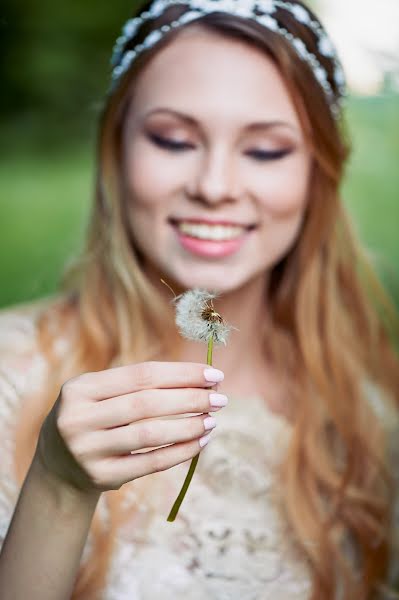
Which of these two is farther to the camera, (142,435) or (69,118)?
(69,118)

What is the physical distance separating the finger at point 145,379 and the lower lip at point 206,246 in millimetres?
541

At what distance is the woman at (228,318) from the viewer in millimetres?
1300

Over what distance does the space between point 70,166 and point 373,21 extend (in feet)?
3.87

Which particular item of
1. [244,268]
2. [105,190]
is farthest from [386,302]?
[105,190]

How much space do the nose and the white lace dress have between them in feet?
1.41

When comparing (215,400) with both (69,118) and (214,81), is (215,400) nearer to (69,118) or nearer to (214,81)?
(214,81)

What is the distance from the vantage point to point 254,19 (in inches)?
53.7

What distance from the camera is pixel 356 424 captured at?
157 cm

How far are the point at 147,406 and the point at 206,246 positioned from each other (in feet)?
1.89

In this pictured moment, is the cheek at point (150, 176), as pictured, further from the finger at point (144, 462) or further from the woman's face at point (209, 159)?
the finger at point (144, 462)

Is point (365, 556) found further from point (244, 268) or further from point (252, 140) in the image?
point (252, 140)

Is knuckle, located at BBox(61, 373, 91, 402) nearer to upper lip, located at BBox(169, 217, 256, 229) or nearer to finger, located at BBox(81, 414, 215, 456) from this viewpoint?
finger, located at BBox(81, 414, 215, 456)

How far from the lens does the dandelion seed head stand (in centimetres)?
80

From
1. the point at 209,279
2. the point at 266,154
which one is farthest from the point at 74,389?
the point at 266,154
